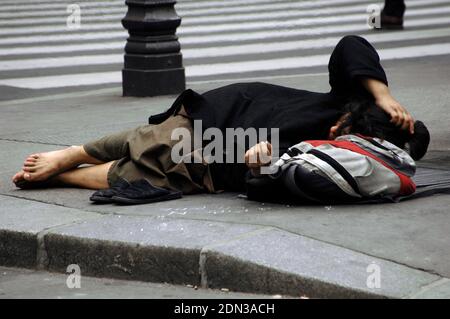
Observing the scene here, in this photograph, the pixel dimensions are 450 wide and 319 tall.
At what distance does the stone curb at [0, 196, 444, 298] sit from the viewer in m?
3.82

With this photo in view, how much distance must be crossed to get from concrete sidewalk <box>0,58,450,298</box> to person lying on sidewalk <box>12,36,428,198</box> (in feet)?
0.34

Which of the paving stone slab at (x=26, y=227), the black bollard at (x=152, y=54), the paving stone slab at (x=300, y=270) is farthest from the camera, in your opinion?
the black bollard at (x=152, y=54)

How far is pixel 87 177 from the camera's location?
541cm

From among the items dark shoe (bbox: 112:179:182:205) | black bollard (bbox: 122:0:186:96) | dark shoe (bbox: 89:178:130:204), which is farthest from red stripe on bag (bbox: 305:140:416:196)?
black bollard (bbox: 122:0:186:96)

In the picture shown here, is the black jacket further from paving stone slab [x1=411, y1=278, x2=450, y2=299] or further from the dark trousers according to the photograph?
the dark trousers

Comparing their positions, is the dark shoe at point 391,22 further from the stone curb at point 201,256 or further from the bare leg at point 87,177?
the stone curb at point 201,256

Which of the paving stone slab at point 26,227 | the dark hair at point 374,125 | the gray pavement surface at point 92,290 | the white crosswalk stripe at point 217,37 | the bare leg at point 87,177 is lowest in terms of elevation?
the white crosswalk stripe at point 217,37

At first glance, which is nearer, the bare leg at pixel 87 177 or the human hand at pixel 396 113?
the human hand at pixel 396 113

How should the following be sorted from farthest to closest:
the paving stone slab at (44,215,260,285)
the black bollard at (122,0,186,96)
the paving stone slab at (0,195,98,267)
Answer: the black bollard at (122,0,186,96) → the paving stone slab at (0,195,98,267) → the paving stone slab at (44,215,260,285)

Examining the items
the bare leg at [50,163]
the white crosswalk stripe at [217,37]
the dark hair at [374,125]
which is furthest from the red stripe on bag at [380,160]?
the white crosswalk stripe at [217,37]

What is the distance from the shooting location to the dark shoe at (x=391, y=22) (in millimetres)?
14461

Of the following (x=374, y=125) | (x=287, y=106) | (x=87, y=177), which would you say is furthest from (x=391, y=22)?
(x=374, y=125)
